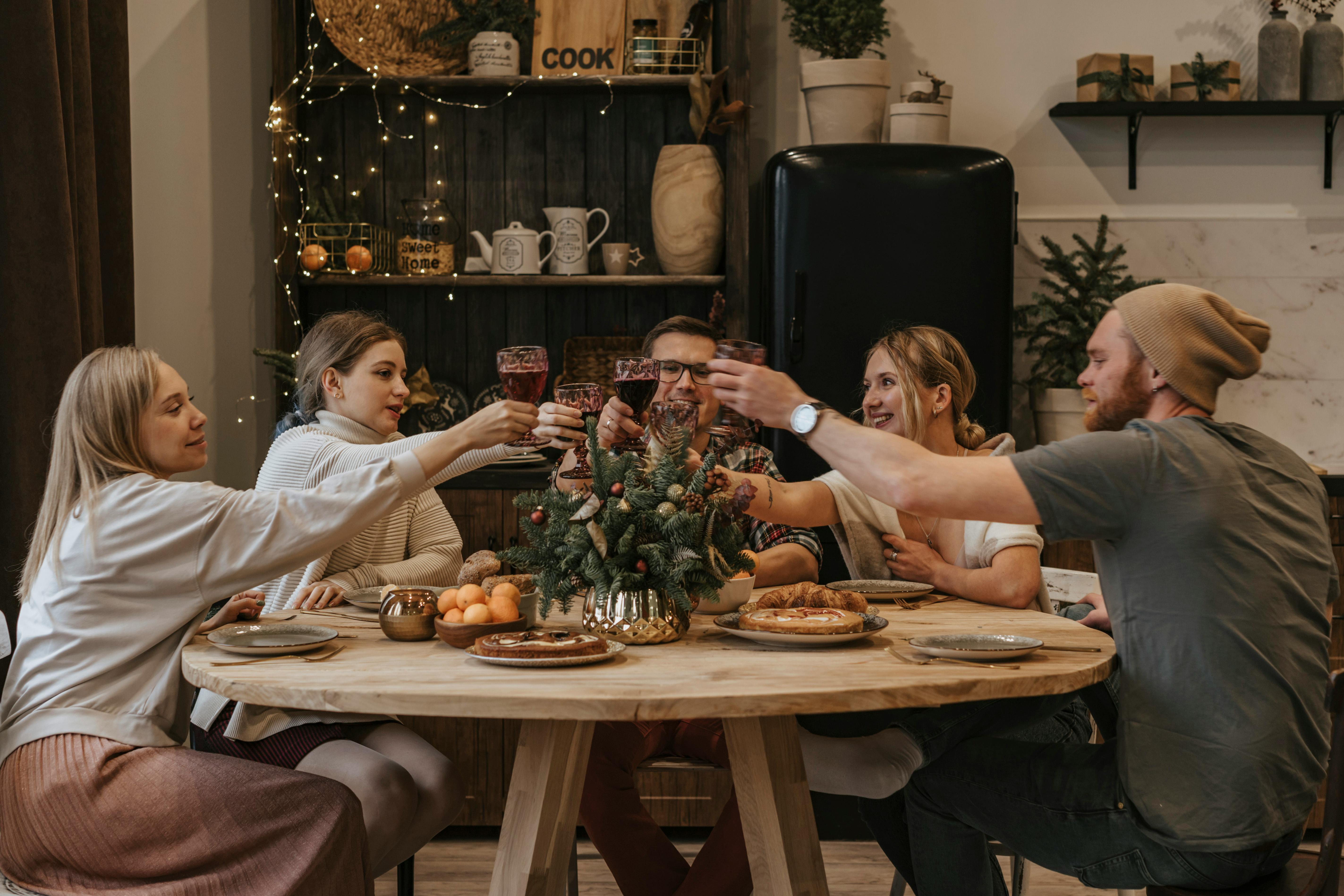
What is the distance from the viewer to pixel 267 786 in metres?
1.61

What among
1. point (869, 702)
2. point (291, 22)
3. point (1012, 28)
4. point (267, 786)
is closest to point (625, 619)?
point (869, 702)

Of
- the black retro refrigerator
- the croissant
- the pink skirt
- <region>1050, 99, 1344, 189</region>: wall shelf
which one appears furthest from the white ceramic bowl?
<region>1050, 99, 1344, 189</region>: wall shelf

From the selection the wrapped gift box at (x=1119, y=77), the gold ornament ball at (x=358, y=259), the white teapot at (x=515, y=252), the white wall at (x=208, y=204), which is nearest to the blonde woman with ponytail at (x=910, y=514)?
the white teapot at (x=515, y=252)

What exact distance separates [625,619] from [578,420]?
0.30 metres

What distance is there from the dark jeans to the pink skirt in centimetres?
89

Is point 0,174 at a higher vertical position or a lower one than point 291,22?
lower

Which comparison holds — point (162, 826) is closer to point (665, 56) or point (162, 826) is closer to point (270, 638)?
point (270, 638)

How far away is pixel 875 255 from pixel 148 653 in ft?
7.21

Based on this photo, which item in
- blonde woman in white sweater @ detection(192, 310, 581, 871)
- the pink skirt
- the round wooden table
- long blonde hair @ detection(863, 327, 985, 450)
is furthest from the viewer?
long blonde hair @ detection(863, 327, 985, 450)

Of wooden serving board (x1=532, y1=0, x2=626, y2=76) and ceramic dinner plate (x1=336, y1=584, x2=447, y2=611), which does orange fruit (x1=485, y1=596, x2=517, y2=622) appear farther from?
wooden serving board (x1=532, y1=0, x2=626, y2=76)

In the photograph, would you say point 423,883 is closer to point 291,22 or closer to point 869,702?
point 869,702

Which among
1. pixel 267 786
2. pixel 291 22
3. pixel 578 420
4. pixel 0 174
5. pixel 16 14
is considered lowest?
pixel 267 786

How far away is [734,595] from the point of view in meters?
1.87

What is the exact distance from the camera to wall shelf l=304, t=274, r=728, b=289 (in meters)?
3.44
